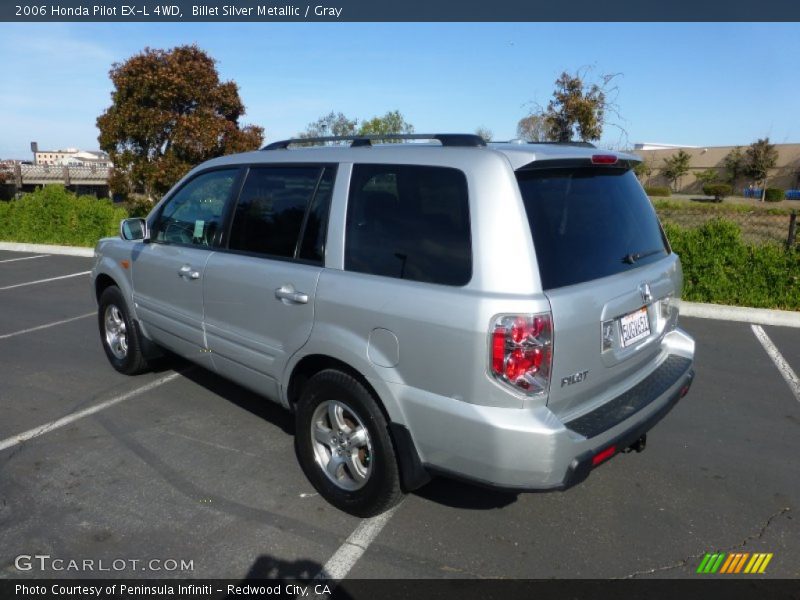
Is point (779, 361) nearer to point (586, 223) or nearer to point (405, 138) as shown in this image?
point (586, 223)

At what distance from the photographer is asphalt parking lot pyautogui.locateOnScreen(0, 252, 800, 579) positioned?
9.46ft

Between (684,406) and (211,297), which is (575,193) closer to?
(211,297)

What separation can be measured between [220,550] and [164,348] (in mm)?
2359

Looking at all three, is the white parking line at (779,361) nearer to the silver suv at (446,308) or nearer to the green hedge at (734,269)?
the green hedge at (734,269)

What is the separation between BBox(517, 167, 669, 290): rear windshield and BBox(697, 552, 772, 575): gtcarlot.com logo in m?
1.45

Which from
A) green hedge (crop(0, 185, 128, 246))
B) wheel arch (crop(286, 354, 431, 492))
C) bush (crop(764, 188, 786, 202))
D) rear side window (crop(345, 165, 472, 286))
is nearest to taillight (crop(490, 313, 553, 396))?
rear side window (crop(345, 165, 472, 286))

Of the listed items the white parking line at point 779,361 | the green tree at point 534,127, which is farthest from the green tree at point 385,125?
the white parking line at point 779,361

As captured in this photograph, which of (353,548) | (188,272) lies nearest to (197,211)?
(188,272)

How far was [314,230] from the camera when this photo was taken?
3.28 metres

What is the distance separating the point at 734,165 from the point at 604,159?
204 feet

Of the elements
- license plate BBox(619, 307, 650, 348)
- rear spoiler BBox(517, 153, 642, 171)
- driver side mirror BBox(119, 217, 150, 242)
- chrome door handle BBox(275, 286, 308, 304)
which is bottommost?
license plate BBox(619, 307, 650, 348)

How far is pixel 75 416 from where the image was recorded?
452 cm

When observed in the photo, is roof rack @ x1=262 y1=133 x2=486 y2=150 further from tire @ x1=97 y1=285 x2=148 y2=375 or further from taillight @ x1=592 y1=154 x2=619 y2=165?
tire @ x1=97 y1=285 x2=148 y2=375

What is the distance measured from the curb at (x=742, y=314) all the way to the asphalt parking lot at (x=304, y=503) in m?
2.65
